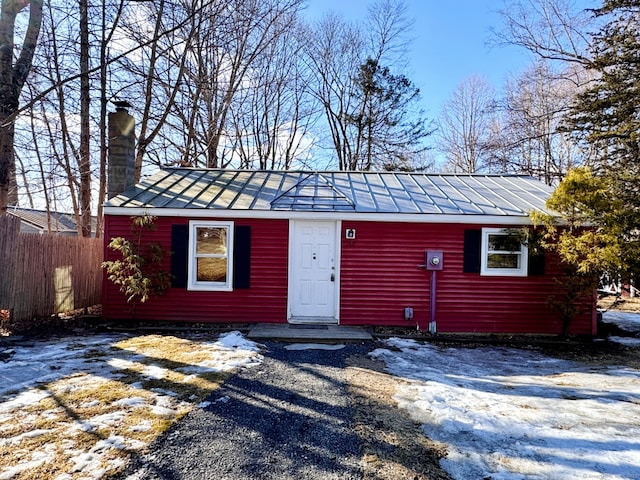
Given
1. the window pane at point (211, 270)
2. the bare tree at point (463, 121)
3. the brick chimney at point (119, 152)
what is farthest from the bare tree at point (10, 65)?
the bare tree at point (463, 121)

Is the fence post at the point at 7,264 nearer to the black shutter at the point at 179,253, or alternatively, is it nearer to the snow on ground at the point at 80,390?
the snow on ground at the point at 80,390

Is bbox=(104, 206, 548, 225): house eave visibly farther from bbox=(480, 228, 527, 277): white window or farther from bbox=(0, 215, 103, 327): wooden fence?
bbox=(0, 215, 103, 327): wooden fence

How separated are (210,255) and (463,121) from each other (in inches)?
840

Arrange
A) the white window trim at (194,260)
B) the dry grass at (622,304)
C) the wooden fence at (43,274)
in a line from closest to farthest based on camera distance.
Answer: the wooden fence at (43,274) < the white window trim at (194,260) < the dry grass at (622,304)

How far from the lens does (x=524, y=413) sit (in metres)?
3.68

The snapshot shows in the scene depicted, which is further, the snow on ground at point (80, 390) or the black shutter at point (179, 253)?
the black shutter at point (179, 253)

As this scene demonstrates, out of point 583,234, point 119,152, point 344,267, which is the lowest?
point 344,267

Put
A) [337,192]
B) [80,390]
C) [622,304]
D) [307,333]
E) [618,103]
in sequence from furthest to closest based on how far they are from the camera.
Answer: [622,304]
[618,103]
[337,192]
[307,333]
[80,390]

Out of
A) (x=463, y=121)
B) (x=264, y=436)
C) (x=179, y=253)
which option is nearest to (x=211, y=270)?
(x=179, y=253)

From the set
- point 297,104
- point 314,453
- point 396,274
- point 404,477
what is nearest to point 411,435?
point 404,477

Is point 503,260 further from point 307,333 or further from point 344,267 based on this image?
point 307,333

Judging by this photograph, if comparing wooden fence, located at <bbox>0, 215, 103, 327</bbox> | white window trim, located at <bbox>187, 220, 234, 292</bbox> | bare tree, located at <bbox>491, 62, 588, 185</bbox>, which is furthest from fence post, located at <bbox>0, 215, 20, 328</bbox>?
bare tree, located at <bbox>491, 62, 588, 185</bbox>

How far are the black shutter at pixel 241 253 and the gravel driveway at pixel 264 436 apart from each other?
307 cm

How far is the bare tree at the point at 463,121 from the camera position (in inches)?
904
